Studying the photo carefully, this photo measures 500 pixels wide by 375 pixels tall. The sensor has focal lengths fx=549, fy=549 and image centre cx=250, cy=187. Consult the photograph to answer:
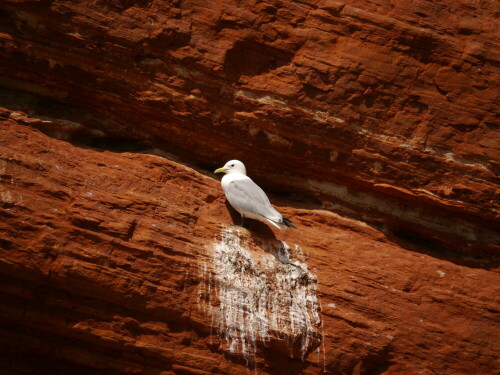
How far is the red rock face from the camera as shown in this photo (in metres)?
5.58

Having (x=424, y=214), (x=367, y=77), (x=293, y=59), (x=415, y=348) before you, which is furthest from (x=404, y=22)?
(x=415, y=348)

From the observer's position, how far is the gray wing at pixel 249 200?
6371mm

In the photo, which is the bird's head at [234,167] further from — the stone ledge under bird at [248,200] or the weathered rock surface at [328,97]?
the weathered rock surface at [328,97]

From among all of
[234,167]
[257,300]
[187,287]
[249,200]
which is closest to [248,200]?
[249,200]

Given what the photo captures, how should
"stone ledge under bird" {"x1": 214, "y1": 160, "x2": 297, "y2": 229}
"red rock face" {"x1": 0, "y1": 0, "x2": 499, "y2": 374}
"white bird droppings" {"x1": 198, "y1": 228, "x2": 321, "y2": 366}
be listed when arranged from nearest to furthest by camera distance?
"red rock face" {"x1": 0, "y1": 0, "x2": 499, "y2": 374} < "white bird droppings" {"x1": 198, "y1": 228, "x2": 321, "y2": 366} < "stone ledge under bird" {"x1": 214, "y1": 160, "x2": 297, "y2": 229}

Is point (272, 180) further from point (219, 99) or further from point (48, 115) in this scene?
point (48, 115)

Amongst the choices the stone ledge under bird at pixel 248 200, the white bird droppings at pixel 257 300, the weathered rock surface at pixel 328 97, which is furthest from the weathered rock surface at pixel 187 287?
the weathered rock surface at pixel 328 97

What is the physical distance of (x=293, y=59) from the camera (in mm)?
7383

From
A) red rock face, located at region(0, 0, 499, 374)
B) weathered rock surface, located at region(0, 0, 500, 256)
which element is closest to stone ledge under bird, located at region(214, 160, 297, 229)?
red rock face, located at region(0, 0, 499, 374)

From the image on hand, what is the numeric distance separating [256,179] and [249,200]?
1221mm

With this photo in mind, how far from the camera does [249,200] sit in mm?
6484

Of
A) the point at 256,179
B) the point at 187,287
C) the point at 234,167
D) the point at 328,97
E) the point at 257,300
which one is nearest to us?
the point at 187,287

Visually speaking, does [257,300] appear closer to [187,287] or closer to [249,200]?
[187,287]

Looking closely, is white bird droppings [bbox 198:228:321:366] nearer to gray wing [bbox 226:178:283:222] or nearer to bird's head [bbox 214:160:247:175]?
gray wing [bbox 226:178:283:222]
